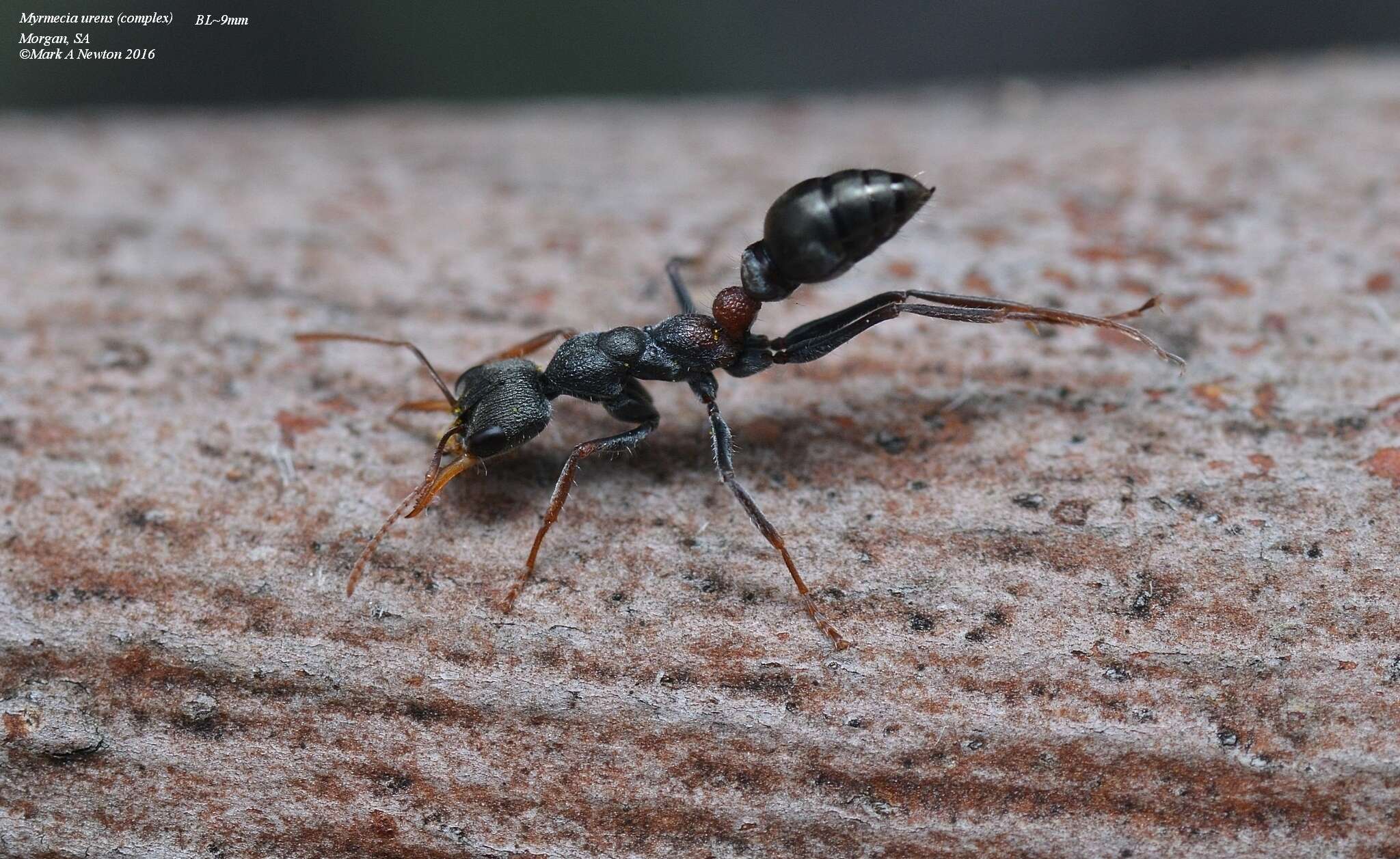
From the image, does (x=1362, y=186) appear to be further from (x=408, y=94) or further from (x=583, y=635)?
(x=408, y=94)

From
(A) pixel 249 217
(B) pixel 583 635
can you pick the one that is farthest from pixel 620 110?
(B) pixel 583 635

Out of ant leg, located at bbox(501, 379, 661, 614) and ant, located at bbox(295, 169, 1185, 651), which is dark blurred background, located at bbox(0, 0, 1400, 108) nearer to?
ant, located at bbox(295, 169, 1185, 651)

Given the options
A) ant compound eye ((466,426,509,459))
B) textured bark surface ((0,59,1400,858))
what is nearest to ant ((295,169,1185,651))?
ant compound eye ((466,426,509,459))

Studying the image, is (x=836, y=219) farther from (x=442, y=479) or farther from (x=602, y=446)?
(x=442, y=479)

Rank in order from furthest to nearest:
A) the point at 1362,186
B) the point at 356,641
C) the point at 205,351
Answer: the point at 1362,186
the point at 205,351
the point at 356,641

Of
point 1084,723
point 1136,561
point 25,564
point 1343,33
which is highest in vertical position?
point 1343,33

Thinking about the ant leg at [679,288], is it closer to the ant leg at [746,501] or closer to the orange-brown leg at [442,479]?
the ant leg at [746,501]

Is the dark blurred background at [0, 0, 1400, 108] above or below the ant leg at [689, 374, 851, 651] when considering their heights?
above
